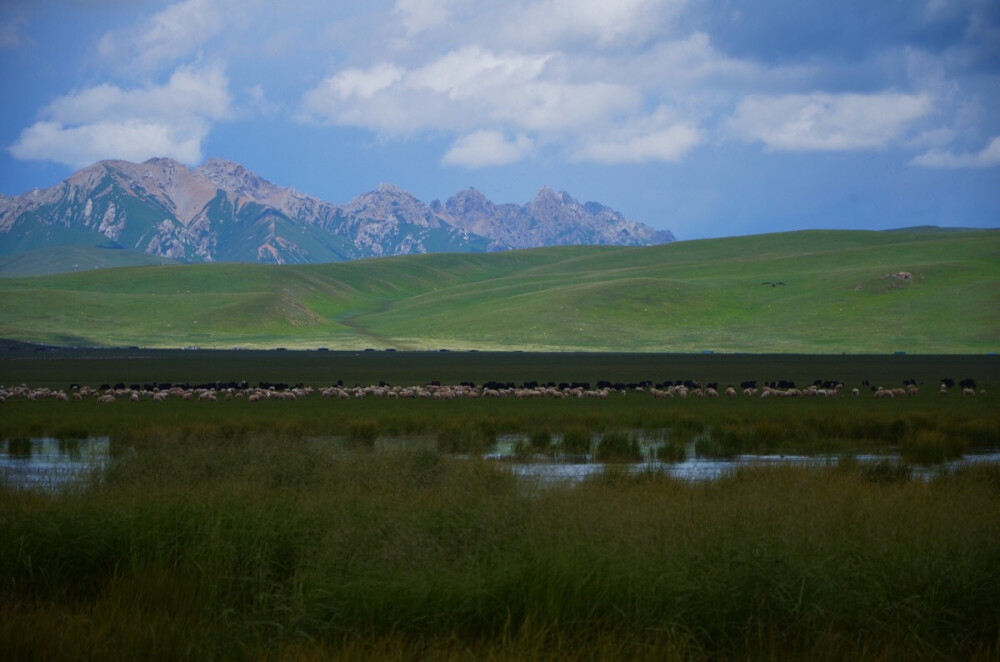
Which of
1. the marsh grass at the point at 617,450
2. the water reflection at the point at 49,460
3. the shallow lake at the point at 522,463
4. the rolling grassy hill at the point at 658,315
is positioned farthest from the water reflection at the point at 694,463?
the rolling grassy hill at the point at 658,315

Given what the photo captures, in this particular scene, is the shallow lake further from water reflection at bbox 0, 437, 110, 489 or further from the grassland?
the grassland

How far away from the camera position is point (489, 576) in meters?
10.6

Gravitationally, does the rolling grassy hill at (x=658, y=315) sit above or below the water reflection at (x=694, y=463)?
above

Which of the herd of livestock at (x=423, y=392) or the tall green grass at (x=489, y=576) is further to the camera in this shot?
the herd of livestock at (x=423, y=392)

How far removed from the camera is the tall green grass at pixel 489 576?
32.2 feet

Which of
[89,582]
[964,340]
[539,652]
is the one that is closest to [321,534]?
[89,582]

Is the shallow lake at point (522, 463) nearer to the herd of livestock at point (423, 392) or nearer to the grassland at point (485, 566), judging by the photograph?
the grassland at point (485, 566)

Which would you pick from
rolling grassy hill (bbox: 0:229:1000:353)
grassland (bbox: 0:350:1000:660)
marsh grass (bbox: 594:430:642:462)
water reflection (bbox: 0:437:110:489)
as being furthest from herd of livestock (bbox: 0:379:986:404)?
rolling grassy hill (bbox: 0:229:1000:353)

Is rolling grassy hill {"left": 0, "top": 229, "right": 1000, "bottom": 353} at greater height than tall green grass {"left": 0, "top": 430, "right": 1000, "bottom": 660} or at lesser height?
greater

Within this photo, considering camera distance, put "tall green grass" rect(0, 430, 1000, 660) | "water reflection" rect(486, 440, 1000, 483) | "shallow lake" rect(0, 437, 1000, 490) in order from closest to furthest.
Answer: "tall green grass" rect(0, 430, 1000, 660)
"shallow lake" rect(0, 437, 1000, 490)
"water reflection" rect(486, 440, 1000, 483)

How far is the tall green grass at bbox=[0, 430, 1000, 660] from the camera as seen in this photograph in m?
9.83

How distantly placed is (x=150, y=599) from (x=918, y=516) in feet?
32.3

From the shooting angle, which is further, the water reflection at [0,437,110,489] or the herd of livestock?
the herd of livestock

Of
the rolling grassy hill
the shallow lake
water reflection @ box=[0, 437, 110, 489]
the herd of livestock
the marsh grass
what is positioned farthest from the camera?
the rolling grassy hill
